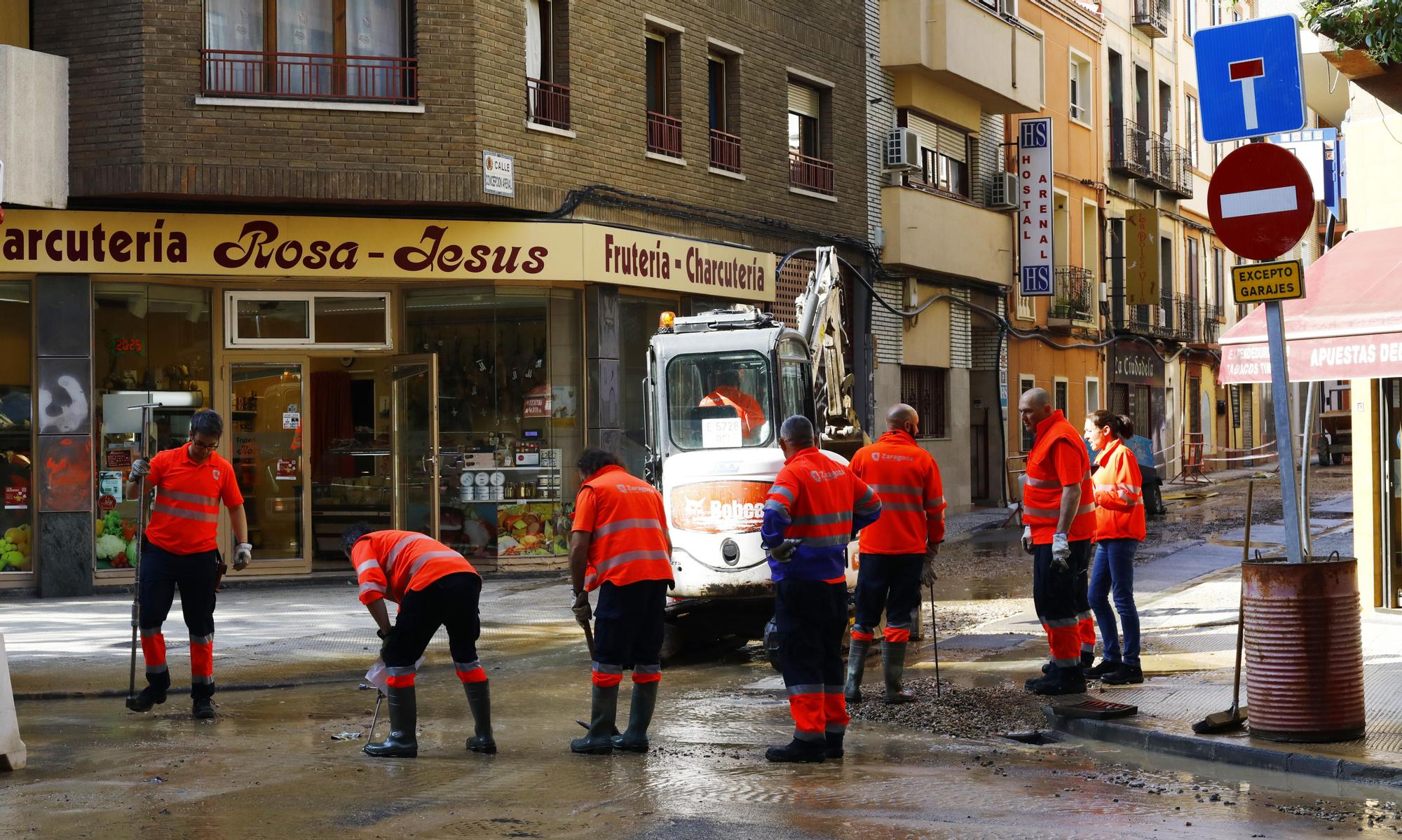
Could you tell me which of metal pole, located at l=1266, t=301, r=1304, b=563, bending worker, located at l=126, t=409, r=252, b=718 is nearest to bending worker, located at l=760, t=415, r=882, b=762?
metal pole, located at l=1266, t=301, r=1304, b=563

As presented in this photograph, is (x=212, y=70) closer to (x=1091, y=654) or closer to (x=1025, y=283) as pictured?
(x=1091, y=654)

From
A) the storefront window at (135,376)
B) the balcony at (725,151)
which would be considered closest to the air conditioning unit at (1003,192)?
the balcony at (725,151)

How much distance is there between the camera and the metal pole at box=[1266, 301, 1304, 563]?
786cm

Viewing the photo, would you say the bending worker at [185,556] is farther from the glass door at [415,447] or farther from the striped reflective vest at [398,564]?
the glass door at [415,447]

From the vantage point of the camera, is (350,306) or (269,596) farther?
(350,306)

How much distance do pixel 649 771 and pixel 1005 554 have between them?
13.0 metres

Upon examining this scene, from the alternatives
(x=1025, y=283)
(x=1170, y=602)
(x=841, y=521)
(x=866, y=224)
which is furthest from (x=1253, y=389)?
(x=841, y=521)

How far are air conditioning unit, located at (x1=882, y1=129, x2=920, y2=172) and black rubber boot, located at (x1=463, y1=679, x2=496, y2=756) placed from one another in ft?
61.1

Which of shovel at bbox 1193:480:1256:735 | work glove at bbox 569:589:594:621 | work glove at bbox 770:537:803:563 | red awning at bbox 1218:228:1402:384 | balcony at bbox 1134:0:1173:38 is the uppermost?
balcony at bbox 1134:0:1173:38

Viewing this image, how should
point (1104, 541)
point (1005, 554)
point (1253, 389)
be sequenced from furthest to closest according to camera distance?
point (1253, 389), point (1005, 554), point (1104, 541)

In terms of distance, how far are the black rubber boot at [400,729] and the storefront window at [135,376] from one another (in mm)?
9457

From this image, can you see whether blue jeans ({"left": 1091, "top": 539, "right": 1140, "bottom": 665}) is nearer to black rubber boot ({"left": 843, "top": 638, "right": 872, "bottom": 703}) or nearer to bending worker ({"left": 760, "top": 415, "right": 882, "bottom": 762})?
black rubber boot ({"left": 843, "top": 638, "right": 872, "bottom": 703})

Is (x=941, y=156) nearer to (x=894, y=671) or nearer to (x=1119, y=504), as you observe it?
(x=1119, y=504)

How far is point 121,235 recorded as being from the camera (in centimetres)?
1628
